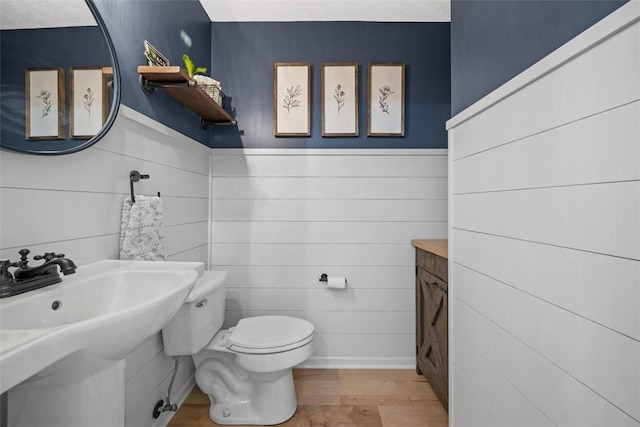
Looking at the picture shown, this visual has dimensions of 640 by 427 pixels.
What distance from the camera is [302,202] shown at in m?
2.34

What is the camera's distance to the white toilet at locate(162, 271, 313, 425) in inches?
62.3

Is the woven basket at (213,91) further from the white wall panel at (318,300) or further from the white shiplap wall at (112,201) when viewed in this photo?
the white wall panel at (318,300)

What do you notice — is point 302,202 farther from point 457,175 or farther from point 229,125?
point 457,175

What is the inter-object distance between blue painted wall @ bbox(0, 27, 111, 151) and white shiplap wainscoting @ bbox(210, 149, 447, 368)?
126 centimetres

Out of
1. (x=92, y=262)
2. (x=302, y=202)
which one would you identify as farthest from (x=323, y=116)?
(x=92, y=262)

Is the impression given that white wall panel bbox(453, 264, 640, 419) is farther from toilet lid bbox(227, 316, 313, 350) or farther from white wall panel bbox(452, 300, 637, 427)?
toilet lid bbox(227, 316, 313, 350)

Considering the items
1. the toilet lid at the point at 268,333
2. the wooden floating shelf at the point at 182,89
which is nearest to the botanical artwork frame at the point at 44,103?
the wooden floating shelf at the point at 182,89

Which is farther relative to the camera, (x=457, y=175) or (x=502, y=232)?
(x=457, y=175)

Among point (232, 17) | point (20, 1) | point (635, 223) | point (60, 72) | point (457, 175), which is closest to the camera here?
point (635, 223)

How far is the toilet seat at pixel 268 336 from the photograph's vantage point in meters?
1.62

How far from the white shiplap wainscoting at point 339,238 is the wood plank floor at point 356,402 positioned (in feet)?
0.46

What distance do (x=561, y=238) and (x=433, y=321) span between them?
48.9 inches

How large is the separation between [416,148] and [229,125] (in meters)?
1.37

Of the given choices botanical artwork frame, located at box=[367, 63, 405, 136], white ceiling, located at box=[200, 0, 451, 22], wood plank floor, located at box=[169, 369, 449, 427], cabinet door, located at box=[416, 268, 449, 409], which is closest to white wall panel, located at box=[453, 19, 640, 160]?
cabinet door, located at box=[416, 268, 449, 409]
